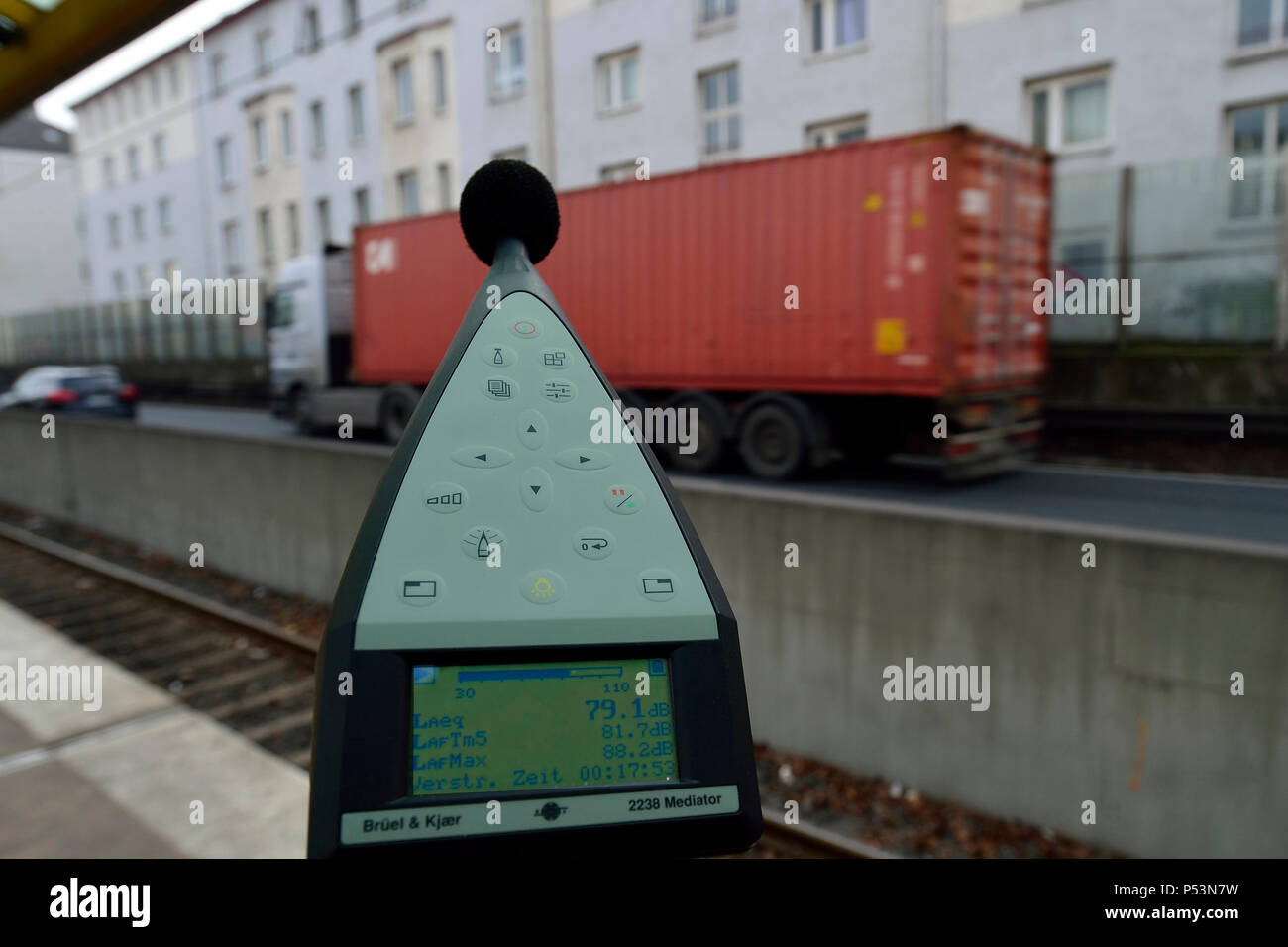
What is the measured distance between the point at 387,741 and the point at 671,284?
44.0ft

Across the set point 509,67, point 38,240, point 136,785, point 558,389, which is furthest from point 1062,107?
point 38,240

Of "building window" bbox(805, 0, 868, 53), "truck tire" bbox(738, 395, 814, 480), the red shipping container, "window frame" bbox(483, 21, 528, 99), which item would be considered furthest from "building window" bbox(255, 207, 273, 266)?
"truck tire" bbox(738, 395, 814, 480)

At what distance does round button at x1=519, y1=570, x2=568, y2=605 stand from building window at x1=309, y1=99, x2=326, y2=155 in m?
23.1

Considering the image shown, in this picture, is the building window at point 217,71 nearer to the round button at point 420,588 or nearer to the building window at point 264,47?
the building window at point 264,47

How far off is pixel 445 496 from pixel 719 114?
57.2 ft

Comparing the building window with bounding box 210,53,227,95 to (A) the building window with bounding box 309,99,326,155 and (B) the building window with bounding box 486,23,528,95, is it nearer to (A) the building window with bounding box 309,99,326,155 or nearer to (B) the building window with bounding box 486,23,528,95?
(A) the building window with bounding box 309,99,326,155

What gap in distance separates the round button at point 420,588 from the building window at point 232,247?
37.3 m

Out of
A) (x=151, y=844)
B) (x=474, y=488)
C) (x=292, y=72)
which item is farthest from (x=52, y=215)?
(x=474, y=488)

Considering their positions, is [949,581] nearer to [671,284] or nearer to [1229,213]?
[671,284]

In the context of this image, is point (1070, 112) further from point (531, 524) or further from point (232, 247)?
point (232, 247)

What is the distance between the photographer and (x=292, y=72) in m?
23.4

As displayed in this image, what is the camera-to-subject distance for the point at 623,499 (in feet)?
3.50

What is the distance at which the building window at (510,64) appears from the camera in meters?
16.7

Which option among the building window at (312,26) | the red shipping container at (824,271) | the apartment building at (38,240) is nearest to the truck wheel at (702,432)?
the red shipping container at (824,271)
